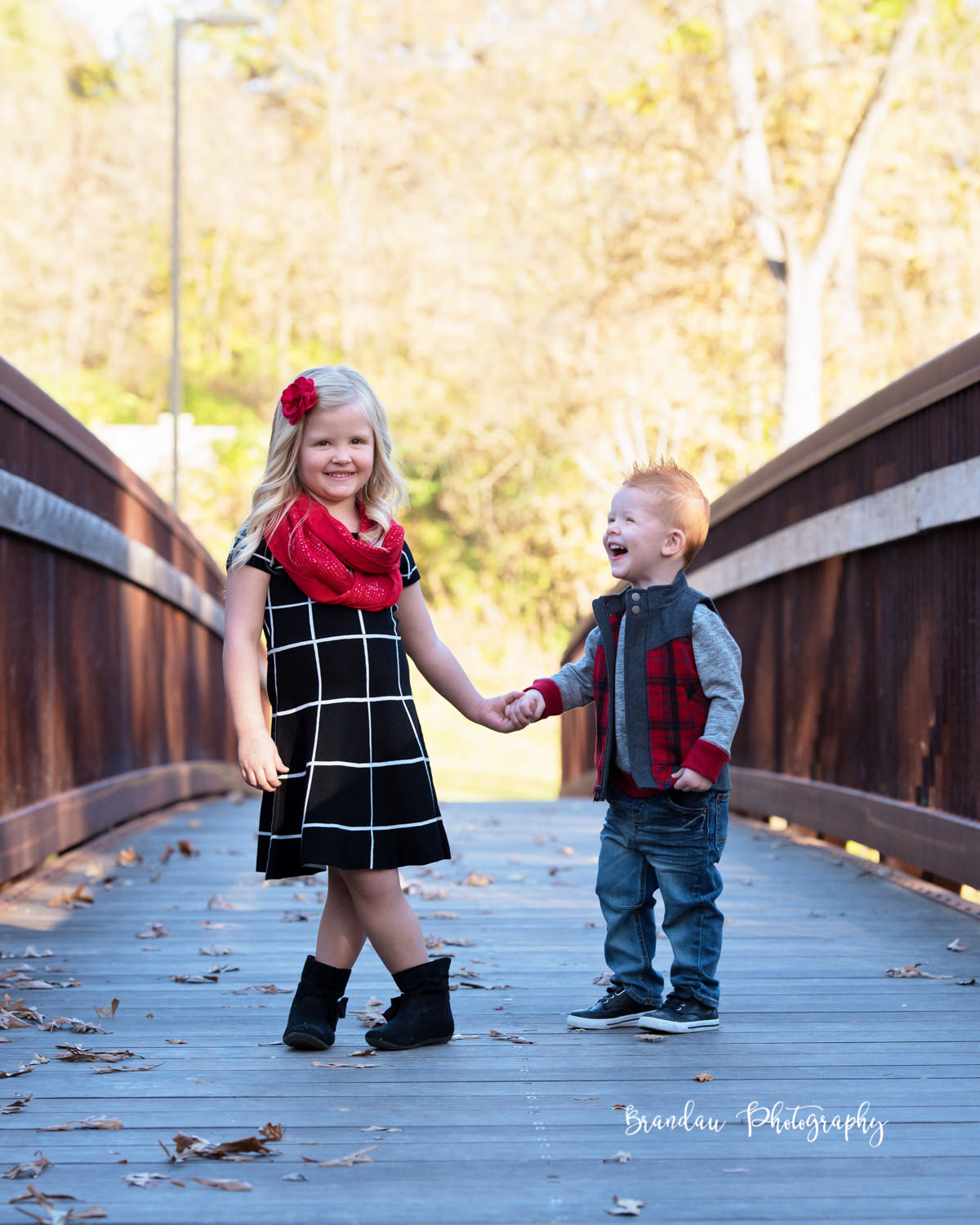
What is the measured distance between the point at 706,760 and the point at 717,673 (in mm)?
192

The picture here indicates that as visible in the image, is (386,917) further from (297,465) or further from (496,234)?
(496,234)

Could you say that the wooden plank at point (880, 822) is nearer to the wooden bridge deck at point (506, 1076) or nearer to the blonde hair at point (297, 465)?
the wooden bridge deck at point (506, 1076)

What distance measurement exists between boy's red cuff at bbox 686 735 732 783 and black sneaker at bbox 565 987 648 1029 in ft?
1.72

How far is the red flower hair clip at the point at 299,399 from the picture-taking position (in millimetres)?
3059

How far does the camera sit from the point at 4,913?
438 centimetres

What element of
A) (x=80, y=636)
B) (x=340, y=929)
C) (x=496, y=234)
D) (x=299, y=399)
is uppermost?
(x=496, y=234)

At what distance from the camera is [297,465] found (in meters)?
3.13

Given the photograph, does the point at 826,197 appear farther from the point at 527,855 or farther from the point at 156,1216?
the point at 156,1216

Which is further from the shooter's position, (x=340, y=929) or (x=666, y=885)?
(x=666, y=885)

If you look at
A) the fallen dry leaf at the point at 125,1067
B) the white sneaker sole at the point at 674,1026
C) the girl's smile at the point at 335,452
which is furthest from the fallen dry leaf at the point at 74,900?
the white sneaker sole at the point at 674,1026

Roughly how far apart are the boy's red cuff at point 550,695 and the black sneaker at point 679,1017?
663 mm

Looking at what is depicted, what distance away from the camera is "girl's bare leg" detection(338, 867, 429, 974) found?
9.86 feet

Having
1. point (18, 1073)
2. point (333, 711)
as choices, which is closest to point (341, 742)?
point (333, 711)

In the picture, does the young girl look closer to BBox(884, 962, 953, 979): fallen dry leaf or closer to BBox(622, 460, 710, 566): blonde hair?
BBox(622, 460, 710, 566): blonde hair
